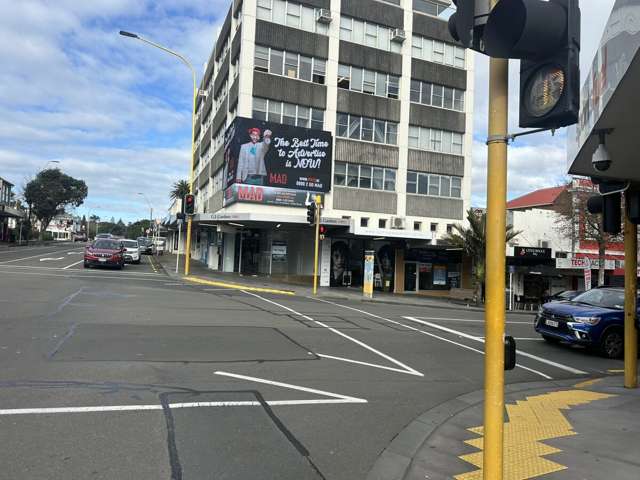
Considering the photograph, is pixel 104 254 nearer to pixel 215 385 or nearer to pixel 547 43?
pixel 215 385

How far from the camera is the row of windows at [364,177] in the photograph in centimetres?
3228

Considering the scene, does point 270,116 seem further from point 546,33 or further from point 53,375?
point 546,33

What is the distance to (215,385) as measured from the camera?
662cm

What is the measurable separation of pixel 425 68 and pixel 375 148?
7195mm

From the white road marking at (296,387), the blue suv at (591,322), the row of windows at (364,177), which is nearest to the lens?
the white road marking at (296,387)

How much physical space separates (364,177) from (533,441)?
1124 inches

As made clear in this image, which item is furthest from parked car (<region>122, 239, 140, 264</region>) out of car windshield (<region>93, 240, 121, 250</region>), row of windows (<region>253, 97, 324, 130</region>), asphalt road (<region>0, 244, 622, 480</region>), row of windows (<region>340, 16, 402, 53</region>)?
asphalt road (<region>0, 244, 622, 480</region>)

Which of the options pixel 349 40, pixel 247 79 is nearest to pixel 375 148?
pixel 349 40

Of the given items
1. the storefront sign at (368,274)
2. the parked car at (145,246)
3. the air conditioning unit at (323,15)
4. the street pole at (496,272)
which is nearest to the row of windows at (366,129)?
the air conditioning unit at (323,15)

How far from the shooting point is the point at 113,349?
27.3ft

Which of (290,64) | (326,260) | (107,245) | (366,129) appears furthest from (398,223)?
(107,245)

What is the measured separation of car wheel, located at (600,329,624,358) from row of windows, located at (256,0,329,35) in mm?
26261

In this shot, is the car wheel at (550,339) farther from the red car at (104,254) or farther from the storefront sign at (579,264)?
the red car at (104,254)

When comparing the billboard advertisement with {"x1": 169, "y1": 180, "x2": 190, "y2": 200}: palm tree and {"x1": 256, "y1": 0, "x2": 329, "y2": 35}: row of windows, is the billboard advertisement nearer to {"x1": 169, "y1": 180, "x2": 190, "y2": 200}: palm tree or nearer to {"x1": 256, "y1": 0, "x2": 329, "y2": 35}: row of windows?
{"x1": 256, "y1": 0, "x2": 329, "y2": 35}: row of windows
